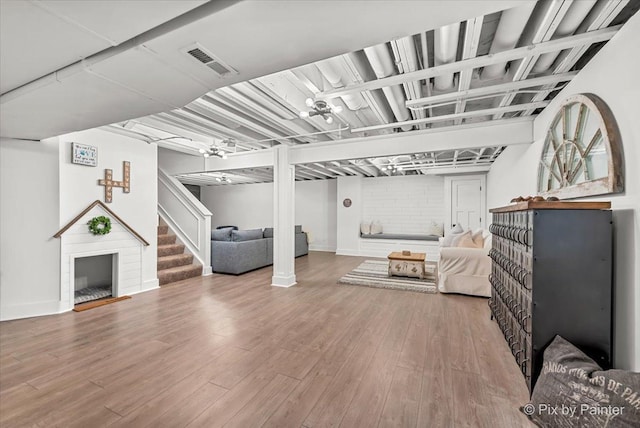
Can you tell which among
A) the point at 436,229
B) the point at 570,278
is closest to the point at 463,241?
the point at 570,278

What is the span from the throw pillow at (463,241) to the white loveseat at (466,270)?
0.21m

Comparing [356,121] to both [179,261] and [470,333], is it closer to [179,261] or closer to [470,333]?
[470,333]

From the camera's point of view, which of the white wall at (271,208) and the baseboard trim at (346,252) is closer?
the baseboard trim at (346,252)

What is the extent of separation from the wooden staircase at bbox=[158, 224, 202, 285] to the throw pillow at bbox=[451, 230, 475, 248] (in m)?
4.92

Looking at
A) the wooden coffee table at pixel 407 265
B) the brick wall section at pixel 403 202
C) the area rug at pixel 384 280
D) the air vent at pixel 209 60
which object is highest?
the air vent at pixel 209 60

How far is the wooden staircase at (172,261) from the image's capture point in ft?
16.1

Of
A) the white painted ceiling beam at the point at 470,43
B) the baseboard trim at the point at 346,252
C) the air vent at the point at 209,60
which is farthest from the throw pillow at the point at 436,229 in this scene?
the air vent at the point at 209,60

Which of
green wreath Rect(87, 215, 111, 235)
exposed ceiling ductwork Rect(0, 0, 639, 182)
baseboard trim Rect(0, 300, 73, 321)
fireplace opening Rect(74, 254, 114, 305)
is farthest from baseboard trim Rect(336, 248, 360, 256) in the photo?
baseboard trim Rect(0, 300, 73, 321)

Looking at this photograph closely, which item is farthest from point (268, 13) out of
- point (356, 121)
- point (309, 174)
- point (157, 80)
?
point (309, 174)

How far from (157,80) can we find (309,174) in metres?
6.67

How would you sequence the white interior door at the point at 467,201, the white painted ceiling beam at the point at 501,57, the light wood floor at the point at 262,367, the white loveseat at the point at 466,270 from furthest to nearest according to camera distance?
1. the white interior door at the point at 467,201
2. the white loveseat at the point at 466,270
3. the white painted ceiling beam at the point at 501,57
4. the light wood floor at the point at 262,367

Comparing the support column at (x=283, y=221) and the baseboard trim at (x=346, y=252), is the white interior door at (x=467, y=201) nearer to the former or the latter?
the baseboard trim at (x=346, y=252)

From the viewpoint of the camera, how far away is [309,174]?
27.3ft

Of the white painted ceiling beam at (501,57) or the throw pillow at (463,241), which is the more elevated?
the white painted ceiling beam at (501,57)
